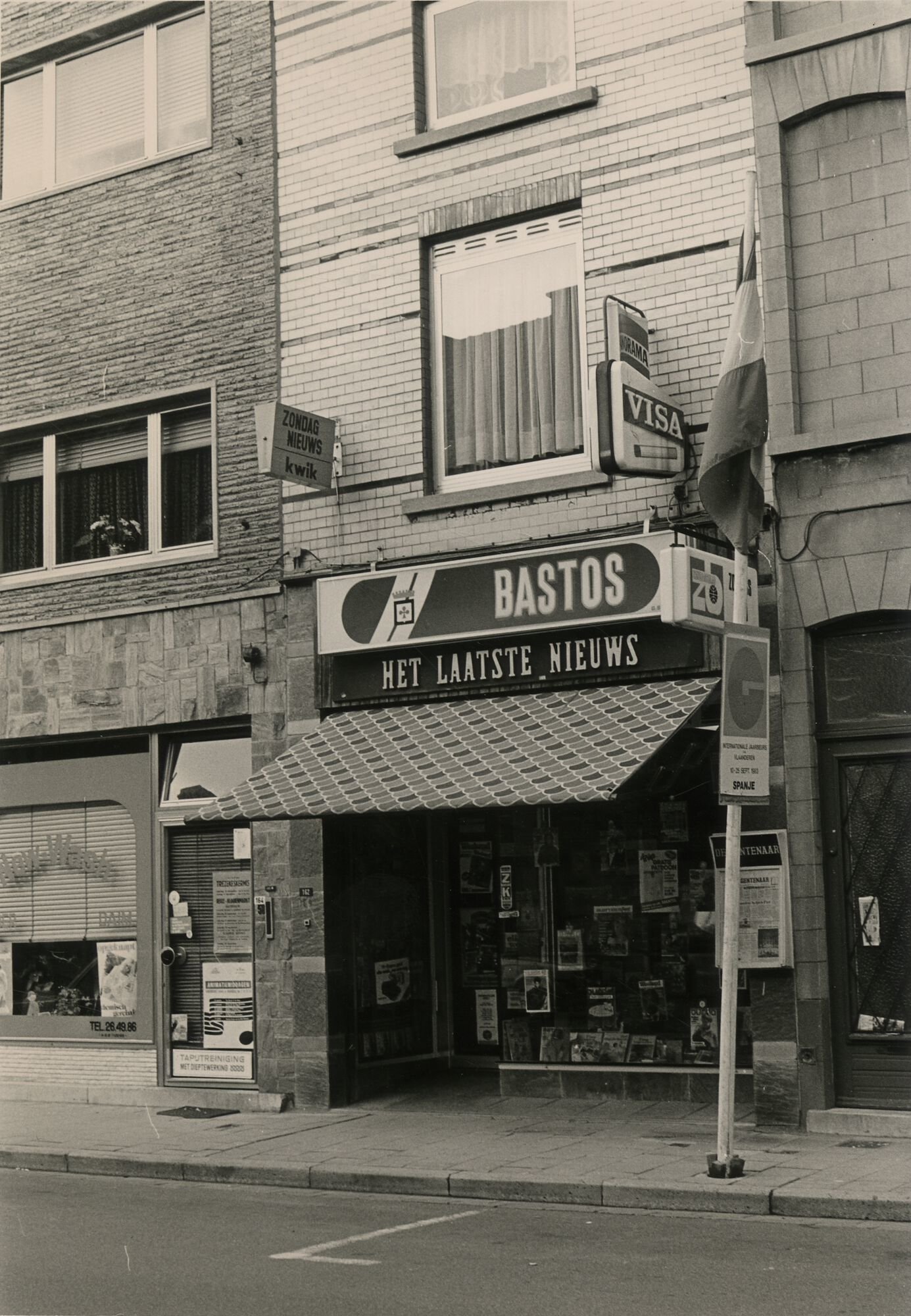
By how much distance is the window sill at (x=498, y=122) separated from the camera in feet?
42.4

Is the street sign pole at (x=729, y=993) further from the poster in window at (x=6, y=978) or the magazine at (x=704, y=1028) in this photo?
the poster in window at (x=6, y=978)

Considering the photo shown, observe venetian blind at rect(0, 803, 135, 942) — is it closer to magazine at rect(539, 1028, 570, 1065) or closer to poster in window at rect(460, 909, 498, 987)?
poster in window at rect(460, 909, 498, 987)

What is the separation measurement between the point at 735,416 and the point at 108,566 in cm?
672

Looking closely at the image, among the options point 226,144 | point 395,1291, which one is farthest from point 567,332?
point 395,1291

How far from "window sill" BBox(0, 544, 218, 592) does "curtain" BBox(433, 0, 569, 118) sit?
4.42 m

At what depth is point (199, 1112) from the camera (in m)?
13.8

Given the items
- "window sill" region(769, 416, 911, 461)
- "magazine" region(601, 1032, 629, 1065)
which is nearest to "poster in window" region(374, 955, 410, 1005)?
"magazine" region(601, 1032, 629, 1065)

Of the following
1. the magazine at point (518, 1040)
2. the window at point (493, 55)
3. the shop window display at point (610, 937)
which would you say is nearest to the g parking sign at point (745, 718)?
the shop window display at point (610, 937)

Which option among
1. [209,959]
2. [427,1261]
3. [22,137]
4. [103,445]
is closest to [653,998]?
[209,959]

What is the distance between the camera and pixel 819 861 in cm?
1145

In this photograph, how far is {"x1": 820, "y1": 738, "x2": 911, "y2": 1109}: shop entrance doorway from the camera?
1123 cm

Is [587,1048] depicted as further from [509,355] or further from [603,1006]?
[509,355]

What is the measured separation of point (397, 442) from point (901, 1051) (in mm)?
6277

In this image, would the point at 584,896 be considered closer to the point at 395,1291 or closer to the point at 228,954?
the point at 228,954
